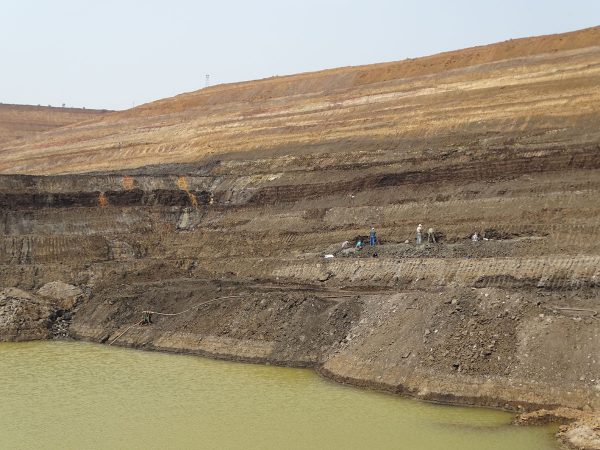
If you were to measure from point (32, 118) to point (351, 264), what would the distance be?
235ft

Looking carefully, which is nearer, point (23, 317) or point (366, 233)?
point (23, 317)

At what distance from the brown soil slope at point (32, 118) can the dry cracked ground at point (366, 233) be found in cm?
2980

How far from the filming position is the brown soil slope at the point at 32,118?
86000 mm

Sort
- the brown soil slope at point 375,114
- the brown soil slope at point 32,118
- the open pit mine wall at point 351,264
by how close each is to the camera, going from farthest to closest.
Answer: the brown soil slope at point 32,118 → the brown soil slope at point 375,114 → the open pit mine wall at point 351,264

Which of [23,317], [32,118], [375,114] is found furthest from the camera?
[32,118]

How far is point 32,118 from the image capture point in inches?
3551

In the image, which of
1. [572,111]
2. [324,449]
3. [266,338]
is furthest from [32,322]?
[572,111]

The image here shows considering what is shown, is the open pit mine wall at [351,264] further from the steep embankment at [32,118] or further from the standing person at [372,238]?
the steep embankment at [32,118]

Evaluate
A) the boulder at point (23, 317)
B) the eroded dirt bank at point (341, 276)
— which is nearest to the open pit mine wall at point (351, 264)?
the eroded dirt bank at point (341, 276)

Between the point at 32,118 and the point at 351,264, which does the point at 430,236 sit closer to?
the point at 351,264

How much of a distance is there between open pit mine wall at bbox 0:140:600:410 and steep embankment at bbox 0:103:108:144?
44.1 m

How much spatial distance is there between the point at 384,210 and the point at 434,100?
1404 centimetres

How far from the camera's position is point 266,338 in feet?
77.8

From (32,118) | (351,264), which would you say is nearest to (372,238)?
(351,264)
